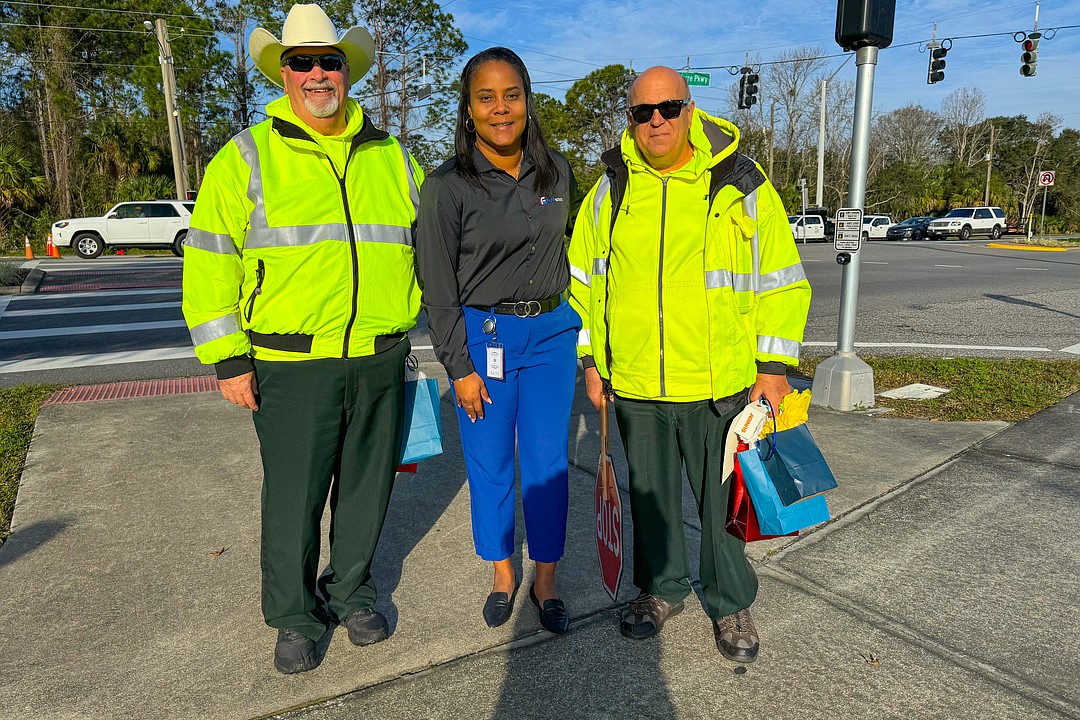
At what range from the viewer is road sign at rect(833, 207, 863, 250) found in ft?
18.6

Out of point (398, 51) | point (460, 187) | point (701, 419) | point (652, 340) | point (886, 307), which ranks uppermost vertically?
point (398, 51)

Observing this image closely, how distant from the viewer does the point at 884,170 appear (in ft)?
169

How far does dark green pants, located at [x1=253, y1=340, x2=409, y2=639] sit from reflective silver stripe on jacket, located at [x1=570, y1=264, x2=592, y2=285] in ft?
2.27

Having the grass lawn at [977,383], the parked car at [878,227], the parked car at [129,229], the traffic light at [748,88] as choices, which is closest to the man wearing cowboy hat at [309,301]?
the grass lawn at [977,383]

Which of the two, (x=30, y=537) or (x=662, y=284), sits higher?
(x=662, y=284)

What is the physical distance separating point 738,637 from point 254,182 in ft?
7.40

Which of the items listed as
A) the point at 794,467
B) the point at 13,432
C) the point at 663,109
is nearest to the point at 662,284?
the point at 663,109

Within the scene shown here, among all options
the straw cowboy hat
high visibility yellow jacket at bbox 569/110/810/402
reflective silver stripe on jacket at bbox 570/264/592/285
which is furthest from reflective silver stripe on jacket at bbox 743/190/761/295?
the straw cowboy hat

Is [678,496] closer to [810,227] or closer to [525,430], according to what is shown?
[525,430]

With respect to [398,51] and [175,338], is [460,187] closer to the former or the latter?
[175,338]

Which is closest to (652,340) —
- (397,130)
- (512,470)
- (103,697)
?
(512,470)

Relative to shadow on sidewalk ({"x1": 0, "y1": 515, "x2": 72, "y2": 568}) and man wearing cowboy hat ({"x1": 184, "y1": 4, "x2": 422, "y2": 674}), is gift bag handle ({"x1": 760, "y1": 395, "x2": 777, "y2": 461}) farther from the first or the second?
shadow on sidewalk ({"x1": 0, "y1": 515, "x2": 72, "y2": 568})

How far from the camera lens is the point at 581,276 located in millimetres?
2891

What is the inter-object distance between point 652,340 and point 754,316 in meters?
0.36
